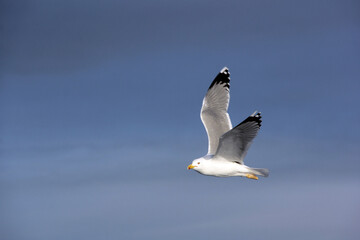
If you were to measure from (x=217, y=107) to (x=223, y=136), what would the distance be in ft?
11.4

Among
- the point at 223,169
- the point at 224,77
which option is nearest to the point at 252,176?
the point at 223,169

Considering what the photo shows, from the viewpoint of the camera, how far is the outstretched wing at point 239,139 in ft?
51.0

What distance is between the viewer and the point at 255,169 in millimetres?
17141

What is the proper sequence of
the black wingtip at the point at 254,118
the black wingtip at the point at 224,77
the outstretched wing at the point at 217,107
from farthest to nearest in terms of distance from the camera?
1. the black wingtip at the point at 224,77
2. the outstretched wing at the point at 217,107
3. the black wingtip at the point at 254,118

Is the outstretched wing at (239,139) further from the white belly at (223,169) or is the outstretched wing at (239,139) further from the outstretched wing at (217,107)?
the outstretched wing at (217,107)

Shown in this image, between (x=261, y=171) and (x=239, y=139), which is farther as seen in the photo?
(x=261, y=171)

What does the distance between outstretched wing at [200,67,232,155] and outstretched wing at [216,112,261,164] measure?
1988 mm

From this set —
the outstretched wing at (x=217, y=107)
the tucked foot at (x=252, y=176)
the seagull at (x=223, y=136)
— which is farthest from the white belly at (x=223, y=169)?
the outstretched wing at (x=217, y=107)

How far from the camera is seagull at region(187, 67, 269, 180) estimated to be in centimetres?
1590

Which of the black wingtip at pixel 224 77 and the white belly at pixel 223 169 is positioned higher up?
the black wingtip at pixel 224 77

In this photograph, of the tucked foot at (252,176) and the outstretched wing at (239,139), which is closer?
the outstretched wing at (239,139)

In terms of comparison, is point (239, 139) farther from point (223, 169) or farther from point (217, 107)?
point (217, 107)

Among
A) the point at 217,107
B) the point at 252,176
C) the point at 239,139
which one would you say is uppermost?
the point at 217,107

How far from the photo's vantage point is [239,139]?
16219mm
